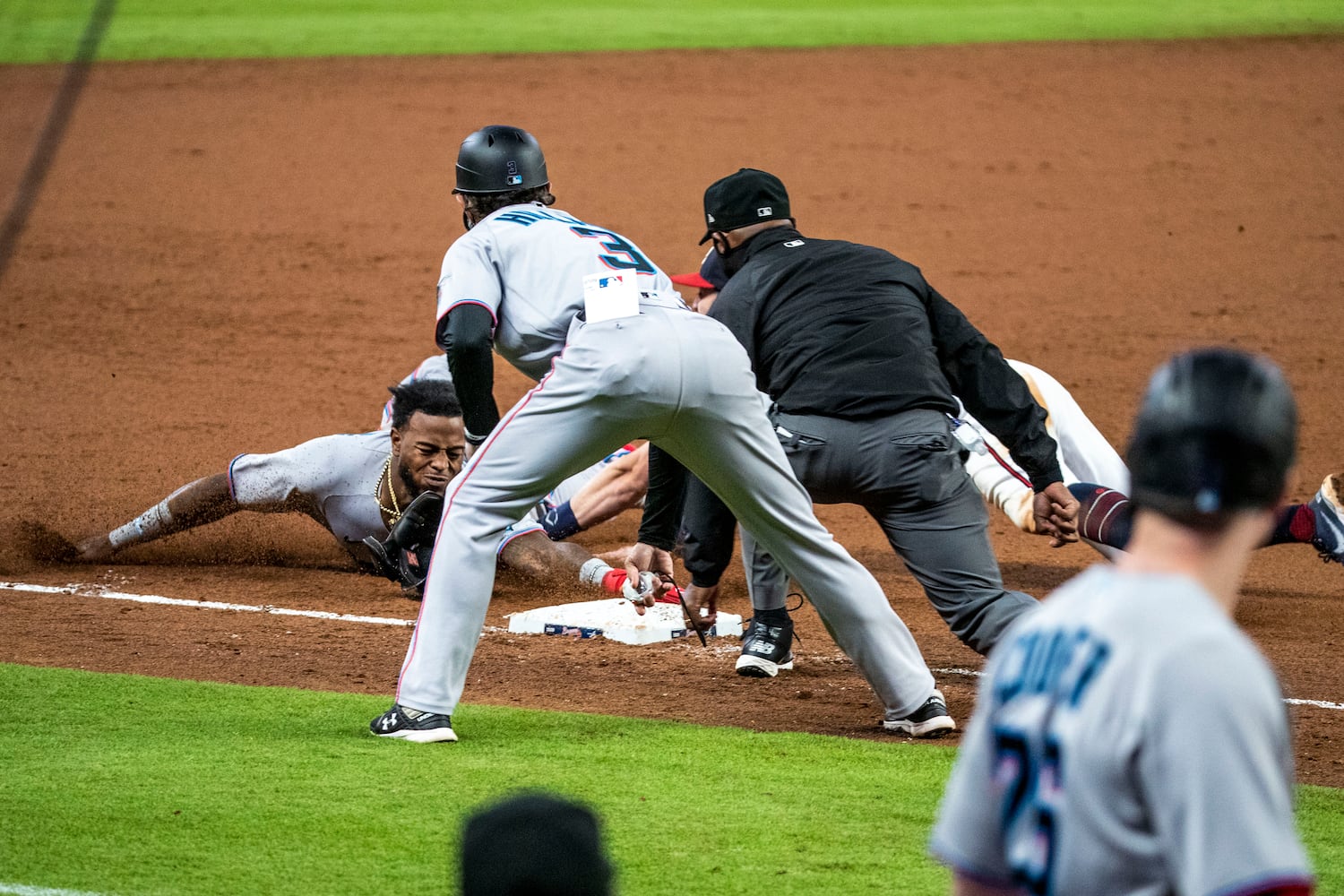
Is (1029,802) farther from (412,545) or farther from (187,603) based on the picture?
(187,603)

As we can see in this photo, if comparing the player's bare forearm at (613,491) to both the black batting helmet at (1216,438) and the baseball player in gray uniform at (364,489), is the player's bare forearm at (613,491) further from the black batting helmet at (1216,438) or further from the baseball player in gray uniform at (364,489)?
the black batting helmet at (1216,438)

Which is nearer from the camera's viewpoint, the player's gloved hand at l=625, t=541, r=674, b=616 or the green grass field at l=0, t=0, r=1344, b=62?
the player's gloved hand at l=625, t=541, r=674, b=616

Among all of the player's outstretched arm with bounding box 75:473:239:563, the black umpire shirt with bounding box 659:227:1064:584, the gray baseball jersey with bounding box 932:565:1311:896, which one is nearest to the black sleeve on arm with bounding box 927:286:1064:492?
the black umpire shirt with bounding box 659:227:1064:584

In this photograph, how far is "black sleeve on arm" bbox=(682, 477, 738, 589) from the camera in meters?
5.22

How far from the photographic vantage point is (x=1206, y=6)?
21.2 meters

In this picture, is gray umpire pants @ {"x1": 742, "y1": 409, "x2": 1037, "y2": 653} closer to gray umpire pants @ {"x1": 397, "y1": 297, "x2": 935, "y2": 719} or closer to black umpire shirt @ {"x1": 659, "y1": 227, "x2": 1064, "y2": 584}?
black umpire shirt @ {"x1": 659, "y1": 227, "x2": 1064, "y2": 584}

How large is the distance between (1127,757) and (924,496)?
3038mm

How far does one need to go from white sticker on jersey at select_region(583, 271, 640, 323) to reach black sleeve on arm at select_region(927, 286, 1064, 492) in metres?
1.01

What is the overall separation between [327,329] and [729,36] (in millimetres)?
10346

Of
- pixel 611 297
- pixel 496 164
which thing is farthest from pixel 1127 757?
pixel 496 164

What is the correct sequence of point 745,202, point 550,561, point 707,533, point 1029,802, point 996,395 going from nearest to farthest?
point 1029,802, point 996,395, point 745,202, point 707,533, point 550,561

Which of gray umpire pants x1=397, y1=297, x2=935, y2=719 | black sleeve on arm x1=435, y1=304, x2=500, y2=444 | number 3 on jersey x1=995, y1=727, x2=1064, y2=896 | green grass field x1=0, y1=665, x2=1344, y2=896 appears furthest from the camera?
black sleeve on arm x1=435, y1=304, x2=500, y2=444

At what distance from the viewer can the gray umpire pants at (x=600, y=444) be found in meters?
4.02

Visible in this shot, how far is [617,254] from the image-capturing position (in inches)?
174
